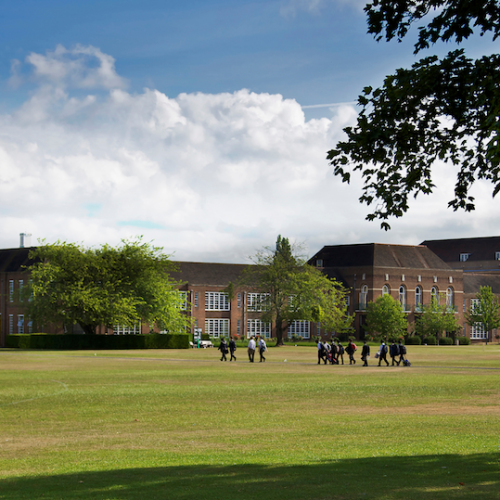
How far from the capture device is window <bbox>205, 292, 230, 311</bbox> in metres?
99.2

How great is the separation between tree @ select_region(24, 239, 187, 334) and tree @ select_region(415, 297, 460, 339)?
42.1m

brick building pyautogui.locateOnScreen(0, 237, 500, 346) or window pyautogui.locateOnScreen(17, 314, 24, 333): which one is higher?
brick building pyautogui.locateOnScreen(0, 237, 500, 346)

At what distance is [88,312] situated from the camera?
69.1 meters

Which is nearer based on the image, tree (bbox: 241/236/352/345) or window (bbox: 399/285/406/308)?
tree (bbox: 241/236/352/345)

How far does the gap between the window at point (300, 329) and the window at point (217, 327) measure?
931cm

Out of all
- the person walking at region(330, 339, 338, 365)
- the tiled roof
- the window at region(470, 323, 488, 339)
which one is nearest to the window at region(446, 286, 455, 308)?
the window at region(470, 323, 488, 339)

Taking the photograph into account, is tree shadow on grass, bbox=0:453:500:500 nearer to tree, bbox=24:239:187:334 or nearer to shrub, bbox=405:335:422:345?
tree, bbox=24:239:187:334

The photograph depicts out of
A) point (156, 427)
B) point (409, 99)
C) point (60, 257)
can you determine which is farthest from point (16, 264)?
point (409, 99)

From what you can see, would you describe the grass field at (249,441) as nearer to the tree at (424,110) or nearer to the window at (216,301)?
the tree at (424,110)

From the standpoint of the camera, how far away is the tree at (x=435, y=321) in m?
101

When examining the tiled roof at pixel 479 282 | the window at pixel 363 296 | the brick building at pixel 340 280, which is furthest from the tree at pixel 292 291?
the tiled roof at pixel 479 282

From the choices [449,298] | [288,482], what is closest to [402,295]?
[449,298]

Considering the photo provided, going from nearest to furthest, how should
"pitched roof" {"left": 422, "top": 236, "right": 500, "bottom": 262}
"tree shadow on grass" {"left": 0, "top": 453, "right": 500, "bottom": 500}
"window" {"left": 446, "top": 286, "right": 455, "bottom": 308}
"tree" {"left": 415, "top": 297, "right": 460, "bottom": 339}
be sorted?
"tree shadow on grass" {"left": 0, "top": 453, "right": 500, "bottom": 500} → "tree" {"left": 415, "top": 297, "right": 460, "bottom": 339} → "window" {"left": 446, "top": 286, "right": 455, "bottom": 308} → "pitched roof" {"left": 422, "top": 236, "right": 500, "bottom": 262}

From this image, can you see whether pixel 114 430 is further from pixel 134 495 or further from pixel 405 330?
pixel 405 330
